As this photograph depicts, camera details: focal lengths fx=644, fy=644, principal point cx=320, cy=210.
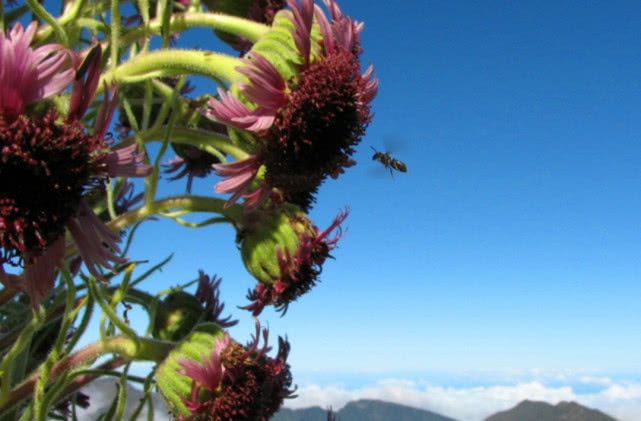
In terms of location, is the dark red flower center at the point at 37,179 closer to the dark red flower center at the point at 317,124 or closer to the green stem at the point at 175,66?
the green stem at the point at 175,66

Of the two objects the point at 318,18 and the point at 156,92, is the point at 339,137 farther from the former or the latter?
the point at 156,92

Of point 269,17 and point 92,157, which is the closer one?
point 92,157

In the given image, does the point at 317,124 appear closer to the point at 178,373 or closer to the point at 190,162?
the point at 178,373

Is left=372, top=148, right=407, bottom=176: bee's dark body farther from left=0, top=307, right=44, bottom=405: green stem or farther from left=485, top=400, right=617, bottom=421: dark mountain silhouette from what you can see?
left=485, top=400, right=617, bottom=421: dark mountain silhouette

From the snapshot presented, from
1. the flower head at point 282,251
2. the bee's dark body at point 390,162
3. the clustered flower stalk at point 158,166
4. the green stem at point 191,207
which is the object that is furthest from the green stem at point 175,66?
the bee's dark body at point 390,162

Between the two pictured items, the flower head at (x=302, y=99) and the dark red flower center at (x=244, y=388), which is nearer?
the flower head at (x=302, y=99)

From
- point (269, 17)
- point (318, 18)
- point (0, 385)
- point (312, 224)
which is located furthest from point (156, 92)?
point (0, 385)

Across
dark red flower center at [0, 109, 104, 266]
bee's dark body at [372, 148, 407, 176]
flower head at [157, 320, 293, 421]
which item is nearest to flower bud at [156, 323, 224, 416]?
flower head at [157, 320, 293, 421]
